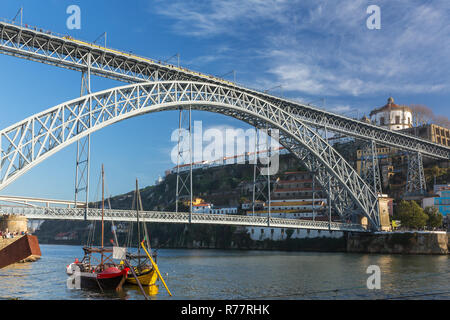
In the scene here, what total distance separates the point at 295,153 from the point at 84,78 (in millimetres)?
29879

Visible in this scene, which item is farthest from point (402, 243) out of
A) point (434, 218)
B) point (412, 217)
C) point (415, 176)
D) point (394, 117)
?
point (394, 117)

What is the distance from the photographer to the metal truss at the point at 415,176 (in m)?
71.4

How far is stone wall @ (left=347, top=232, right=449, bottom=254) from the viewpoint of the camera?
182ft

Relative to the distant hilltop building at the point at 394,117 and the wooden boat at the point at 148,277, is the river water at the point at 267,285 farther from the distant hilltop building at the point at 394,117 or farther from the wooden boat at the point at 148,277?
the distant hilltop building at the point at 394,117

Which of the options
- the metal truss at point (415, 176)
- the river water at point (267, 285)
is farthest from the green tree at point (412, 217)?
the river water at point (267, 285)

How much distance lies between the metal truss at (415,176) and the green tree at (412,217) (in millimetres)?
10630

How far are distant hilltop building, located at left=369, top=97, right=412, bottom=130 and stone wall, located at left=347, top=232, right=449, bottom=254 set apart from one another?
4892 centimetres

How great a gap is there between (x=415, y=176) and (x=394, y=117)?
34.8 metres

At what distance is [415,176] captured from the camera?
240 ft

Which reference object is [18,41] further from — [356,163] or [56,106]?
[356,163]

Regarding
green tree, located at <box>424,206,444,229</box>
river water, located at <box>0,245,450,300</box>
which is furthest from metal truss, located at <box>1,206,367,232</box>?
green tree, located at <box>424,206,444,229</box>

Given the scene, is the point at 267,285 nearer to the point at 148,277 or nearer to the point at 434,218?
the point at 148,277

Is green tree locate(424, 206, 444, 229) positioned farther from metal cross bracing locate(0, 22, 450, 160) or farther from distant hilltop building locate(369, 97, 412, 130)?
distant hilltop building locate(369, 97, 412, 130)
